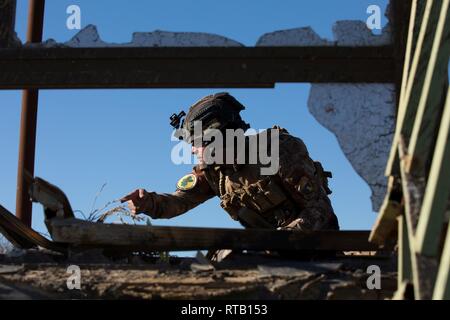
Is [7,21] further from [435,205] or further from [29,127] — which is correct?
[435,205]

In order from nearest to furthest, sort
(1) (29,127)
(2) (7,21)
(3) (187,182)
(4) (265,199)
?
(2) (7,21)
(1) (29,127)
(4) (265,199)
(3) (187,182)

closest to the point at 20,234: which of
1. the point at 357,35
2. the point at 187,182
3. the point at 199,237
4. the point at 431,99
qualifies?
the point at 199,237

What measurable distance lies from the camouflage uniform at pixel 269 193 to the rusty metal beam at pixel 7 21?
5.88 feet

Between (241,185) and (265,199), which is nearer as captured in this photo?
→ (265,199)

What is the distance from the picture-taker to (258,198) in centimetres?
641

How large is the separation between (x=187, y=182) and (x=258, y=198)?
2.67 feet

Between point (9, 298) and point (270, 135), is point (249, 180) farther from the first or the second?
point (9, 298)

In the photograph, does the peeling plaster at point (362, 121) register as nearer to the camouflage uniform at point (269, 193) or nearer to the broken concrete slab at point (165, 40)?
the broken concrete slab at point (165, 40)

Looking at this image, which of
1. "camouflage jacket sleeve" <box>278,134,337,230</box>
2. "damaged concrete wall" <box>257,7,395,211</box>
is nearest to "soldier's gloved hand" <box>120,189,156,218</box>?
"camouflage jacket sleeve" <box>278,134,337,230</box>

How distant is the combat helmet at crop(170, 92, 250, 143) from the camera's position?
20.8 ft

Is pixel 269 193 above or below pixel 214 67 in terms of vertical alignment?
below

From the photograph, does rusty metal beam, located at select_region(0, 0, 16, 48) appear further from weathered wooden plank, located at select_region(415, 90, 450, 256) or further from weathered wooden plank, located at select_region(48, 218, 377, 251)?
weathered wooden plank, located at select_region(415, 90, 450, 256)

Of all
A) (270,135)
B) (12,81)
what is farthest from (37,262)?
(270,135)
